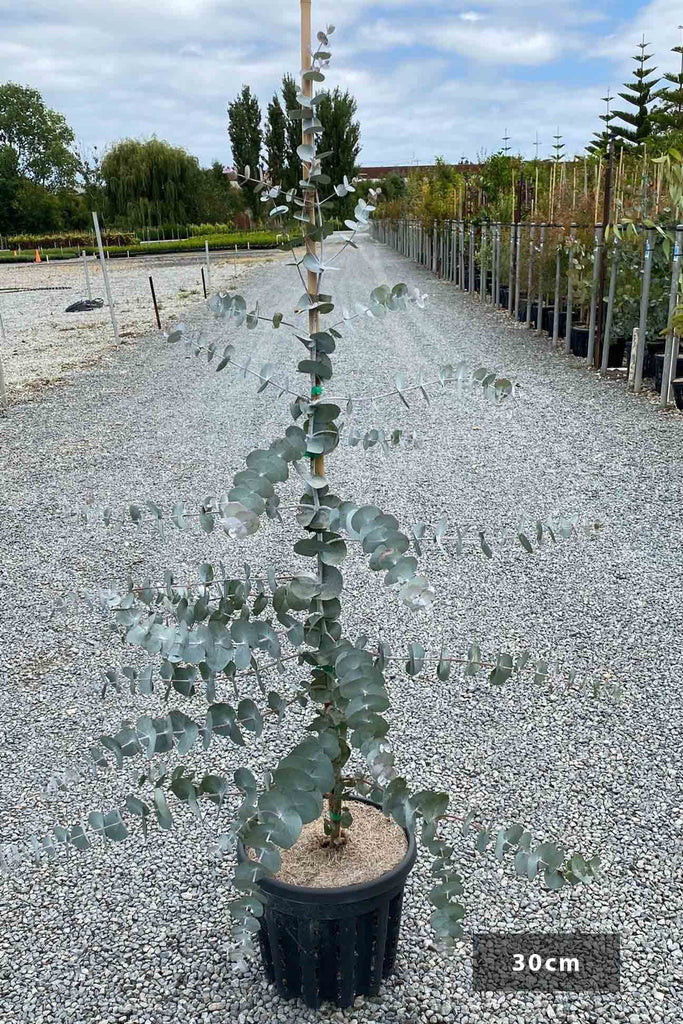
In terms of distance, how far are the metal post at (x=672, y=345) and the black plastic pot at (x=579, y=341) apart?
2136mm

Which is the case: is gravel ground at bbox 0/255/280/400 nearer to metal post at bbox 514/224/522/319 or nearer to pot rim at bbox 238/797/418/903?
metal post at bbox 514/224/522/319

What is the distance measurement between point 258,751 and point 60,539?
2.16 metres

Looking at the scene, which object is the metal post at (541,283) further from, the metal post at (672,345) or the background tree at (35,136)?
the background tree at (35,136)

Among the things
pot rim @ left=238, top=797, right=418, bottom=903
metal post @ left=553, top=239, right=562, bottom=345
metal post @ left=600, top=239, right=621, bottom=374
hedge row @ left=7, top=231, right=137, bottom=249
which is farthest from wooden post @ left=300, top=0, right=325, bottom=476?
hedge row @ left=7, top=231, right=137, bottom=249

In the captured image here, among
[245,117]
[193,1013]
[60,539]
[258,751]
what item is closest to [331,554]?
[193,1013]

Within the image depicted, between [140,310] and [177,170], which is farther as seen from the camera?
[177,170]

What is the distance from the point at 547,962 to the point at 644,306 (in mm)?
5773

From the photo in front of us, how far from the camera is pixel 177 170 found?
38125 mm

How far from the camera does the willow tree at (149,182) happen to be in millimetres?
37688

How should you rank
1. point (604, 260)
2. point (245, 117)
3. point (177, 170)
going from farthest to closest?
point (245, 117) < point (177, 170) < point (604, 260)

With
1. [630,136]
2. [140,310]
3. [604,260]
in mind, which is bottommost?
[140,310]

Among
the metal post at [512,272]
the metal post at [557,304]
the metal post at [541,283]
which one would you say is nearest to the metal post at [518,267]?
the metal post at [512,272]

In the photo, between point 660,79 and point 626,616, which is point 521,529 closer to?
point 626,616

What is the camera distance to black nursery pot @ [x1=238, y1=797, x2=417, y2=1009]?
4.96ft
